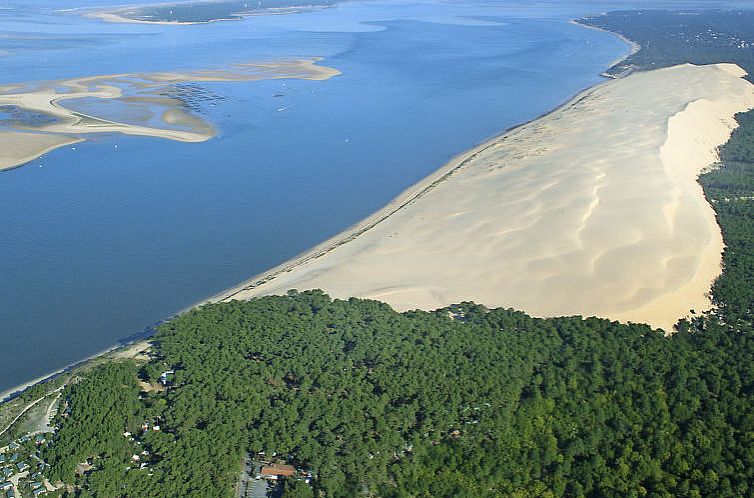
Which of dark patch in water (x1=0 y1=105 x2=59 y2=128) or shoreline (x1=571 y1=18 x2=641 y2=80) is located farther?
shoreline (x1=571 y1=18 x2=641 y2=80)

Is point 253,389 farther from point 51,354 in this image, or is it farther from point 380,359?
point 51,354

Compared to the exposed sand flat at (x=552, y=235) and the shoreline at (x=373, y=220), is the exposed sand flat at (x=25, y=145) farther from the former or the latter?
the exposed sand flat at (x=552, y=235)

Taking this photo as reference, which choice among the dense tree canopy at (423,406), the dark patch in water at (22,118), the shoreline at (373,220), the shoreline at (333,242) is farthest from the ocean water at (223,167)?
the dark patch in water at (22,118)

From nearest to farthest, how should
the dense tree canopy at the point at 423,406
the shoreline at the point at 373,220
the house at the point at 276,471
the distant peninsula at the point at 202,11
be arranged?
the dense tree canopy at the point at 423,406
the house at the point at 276,471
the shoreline at the point at 373,220
the distant peninsula at the point at 202,11

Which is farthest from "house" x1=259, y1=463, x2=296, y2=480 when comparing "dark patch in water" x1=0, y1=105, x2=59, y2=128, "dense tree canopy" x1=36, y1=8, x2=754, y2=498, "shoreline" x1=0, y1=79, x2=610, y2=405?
"dark patch in water" x1=0, y1=105, x2=59, y2=128

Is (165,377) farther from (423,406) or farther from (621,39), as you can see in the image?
(621,39)

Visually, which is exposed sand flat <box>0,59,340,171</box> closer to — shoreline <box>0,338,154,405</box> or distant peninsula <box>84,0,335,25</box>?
shoreline <box>0,338,154,405</box>

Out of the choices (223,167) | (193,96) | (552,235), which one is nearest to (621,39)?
(193,96)
